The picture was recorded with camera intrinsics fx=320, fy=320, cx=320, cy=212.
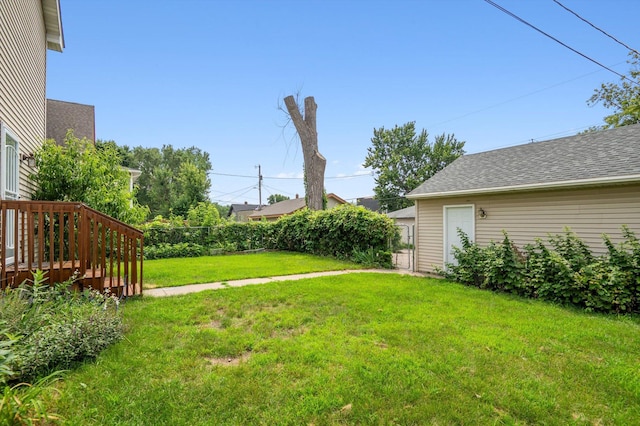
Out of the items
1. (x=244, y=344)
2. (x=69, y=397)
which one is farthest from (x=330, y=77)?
(x=69, y=397)

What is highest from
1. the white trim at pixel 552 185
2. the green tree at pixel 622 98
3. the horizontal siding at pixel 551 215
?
the green tree at pixel 622 98

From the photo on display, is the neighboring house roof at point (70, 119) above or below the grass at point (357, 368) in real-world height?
above

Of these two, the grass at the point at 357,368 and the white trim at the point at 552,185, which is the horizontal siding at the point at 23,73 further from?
the white trim at the point at 552,185

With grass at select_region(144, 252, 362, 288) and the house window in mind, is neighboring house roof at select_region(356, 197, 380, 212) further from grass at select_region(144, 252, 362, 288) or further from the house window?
the house window

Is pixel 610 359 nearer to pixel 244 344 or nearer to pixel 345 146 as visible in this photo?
pixel 244 344

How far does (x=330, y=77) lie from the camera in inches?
576

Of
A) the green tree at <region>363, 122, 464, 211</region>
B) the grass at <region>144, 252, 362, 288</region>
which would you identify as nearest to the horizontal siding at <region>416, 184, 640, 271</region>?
the grass at <region>144, 252, 362, 288</region>

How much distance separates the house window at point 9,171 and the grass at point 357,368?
95.2 inches

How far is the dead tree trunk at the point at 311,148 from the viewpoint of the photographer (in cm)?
1433

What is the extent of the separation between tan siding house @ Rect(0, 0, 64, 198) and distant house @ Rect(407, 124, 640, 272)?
28.7ft

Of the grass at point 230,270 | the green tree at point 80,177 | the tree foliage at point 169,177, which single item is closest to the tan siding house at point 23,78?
the green tree at point 80,177

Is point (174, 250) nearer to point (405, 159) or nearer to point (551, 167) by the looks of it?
point (551, 167)

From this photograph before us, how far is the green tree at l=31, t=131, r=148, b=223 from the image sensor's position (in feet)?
20.4

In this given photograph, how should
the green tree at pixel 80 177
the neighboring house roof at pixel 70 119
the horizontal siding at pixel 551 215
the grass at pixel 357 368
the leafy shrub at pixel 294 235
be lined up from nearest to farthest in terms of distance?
1. the grass at pixel 357 368
2. the horizontal siding at pixel 551 215
3. the green tree at pixel 80 177
4. the leafy shrub at pixel 294 235
5. the neighboring house roof at pixel 70 119
